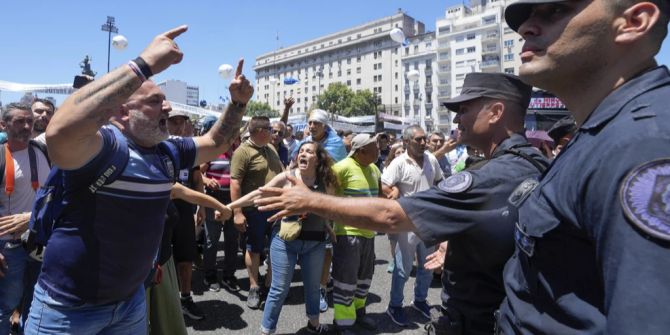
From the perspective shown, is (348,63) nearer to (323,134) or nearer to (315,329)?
(323,134)

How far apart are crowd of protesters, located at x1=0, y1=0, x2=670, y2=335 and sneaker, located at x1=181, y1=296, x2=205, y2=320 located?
0.01 meters

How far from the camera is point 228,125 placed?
2934 mm

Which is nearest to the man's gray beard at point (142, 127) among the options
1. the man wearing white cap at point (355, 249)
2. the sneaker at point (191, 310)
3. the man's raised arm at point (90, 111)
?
the man's raised arm at point (90, 111)

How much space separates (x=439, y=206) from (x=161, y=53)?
55.1 inches

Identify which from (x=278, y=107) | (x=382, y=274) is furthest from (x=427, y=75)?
(x=382, y=274)

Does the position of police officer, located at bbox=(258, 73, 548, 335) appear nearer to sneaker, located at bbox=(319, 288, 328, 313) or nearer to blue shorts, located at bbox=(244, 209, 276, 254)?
sneaker, located at bbox=(319, 288, 328, 313)

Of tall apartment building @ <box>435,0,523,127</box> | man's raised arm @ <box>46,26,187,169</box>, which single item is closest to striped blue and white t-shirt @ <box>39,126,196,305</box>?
man's raised arm @ <box>46,26,187,169</box>

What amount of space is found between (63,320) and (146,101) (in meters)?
1.18

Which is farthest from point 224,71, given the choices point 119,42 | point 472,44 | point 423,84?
point 423,84

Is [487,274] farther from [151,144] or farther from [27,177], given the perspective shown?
[27,177]

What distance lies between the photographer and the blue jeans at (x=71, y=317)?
2.03 meters

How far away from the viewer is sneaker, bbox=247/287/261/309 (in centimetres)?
482

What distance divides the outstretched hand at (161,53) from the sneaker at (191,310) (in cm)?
334

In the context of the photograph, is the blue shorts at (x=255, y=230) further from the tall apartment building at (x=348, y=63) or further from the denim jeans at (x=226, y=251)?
the tall apartment building at (x=348, y=63)
